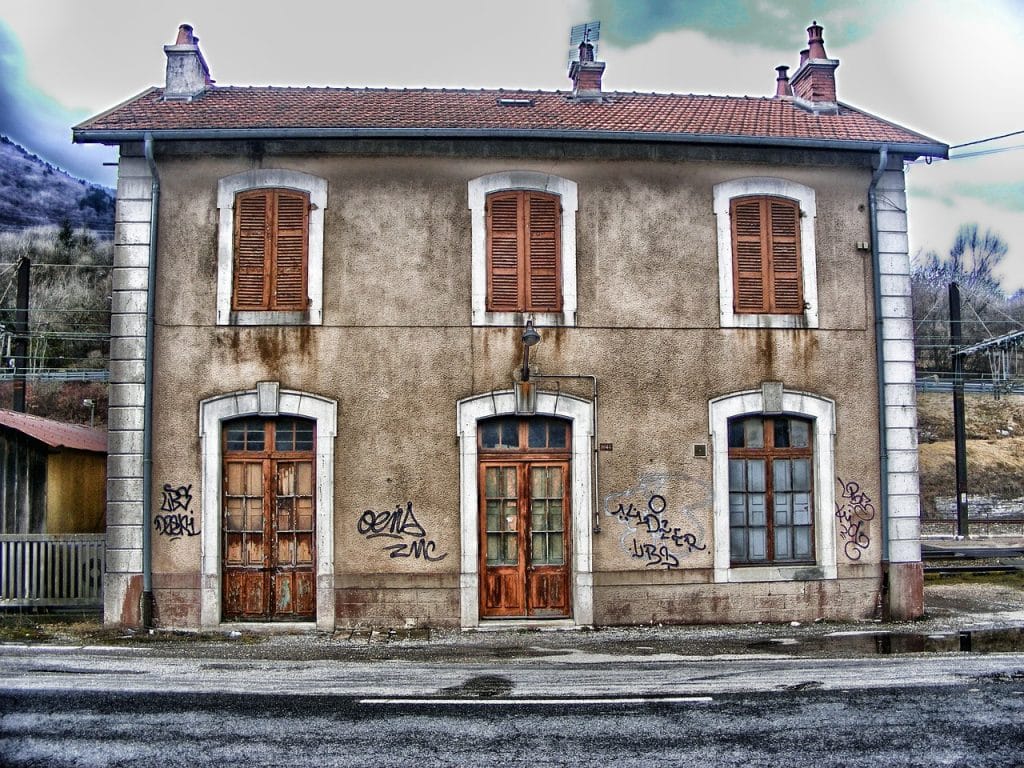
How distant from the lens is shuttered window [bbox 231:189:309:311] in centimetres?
1130

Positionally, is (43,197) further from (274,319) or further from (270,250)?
(274,319)

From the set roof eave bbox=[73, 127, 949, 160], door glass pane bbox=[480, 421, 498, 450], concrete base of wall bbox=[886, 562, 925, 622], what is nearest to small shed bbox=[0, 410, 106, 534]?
roof eave bbox=[73, 127, 949, 160]

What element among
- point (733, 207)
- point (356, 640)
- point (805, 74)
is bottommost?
point (356, 640)

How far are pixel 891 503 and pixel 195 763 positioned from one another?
9.23 m

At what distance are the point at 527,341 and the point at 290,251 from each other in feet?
10.7

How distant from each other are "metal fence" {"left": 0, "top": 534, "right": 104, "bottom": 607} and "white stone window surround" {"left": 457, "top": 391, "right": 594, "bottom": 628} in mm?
4868

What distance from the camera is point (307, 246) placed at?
11344mm

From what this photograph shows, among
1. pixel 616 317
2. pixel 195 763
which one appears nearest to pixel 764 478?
pixel 616 317

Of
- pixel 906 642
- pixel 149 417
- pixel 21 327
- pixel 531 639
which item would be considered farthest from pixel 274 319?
pixel 21 327

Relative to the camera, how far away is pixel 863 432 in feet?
39.1

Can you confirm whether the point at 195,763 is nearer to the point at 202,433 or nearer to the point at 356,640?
the point at 356,640

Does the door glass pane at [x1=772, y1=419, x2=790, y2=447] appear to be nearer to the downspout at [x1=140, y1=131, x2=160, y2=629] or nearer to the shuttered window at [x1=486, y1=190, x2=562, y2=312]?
the shuttered window at [x1=486, y1=190, x2=562, y2=312]

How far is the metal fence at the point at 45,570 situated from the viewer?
11672mm

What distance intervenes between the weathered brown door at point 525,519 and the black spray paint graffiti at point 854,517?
363 centimetres
